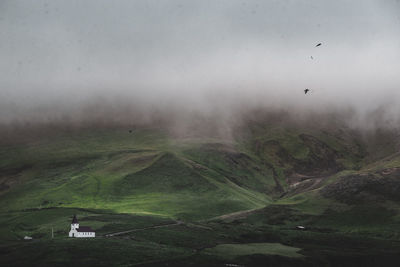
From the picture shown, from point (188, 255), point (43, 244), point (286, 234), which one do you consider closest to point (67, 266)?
point (43, 244)

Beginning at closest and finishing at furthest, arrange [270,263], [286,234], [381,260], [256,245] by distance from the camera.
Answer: [270,263], [381,260], [256,245], [286,234]

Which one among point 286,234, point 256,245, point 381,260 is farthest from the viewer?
point 286,234

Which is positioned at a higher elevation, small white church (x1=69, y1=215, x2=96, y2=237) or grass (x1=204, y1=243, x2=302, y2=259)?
small white church (x1=69, y1=215, x2=96, y2=237)

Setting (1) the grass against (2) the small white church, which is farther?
(2) the small white church

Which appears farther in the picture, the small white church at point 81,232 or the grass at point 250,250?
the small white church at point 81,232

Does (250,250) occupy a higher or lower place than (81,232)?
lower

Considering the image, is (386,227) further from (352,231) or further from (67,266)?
Answer: (67,266)

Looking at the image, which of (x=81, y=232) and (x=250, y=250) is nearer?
(x=250, y=250)

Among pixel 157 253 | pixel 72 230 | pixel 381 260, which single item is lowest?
pixel 381 260

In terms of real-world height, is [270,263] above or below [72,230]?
below

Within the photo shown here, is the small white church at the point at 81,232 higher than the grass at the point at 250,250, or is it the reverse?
the small white church at the point at 81,232

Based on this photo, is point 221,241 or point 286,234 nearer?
point 221,241
